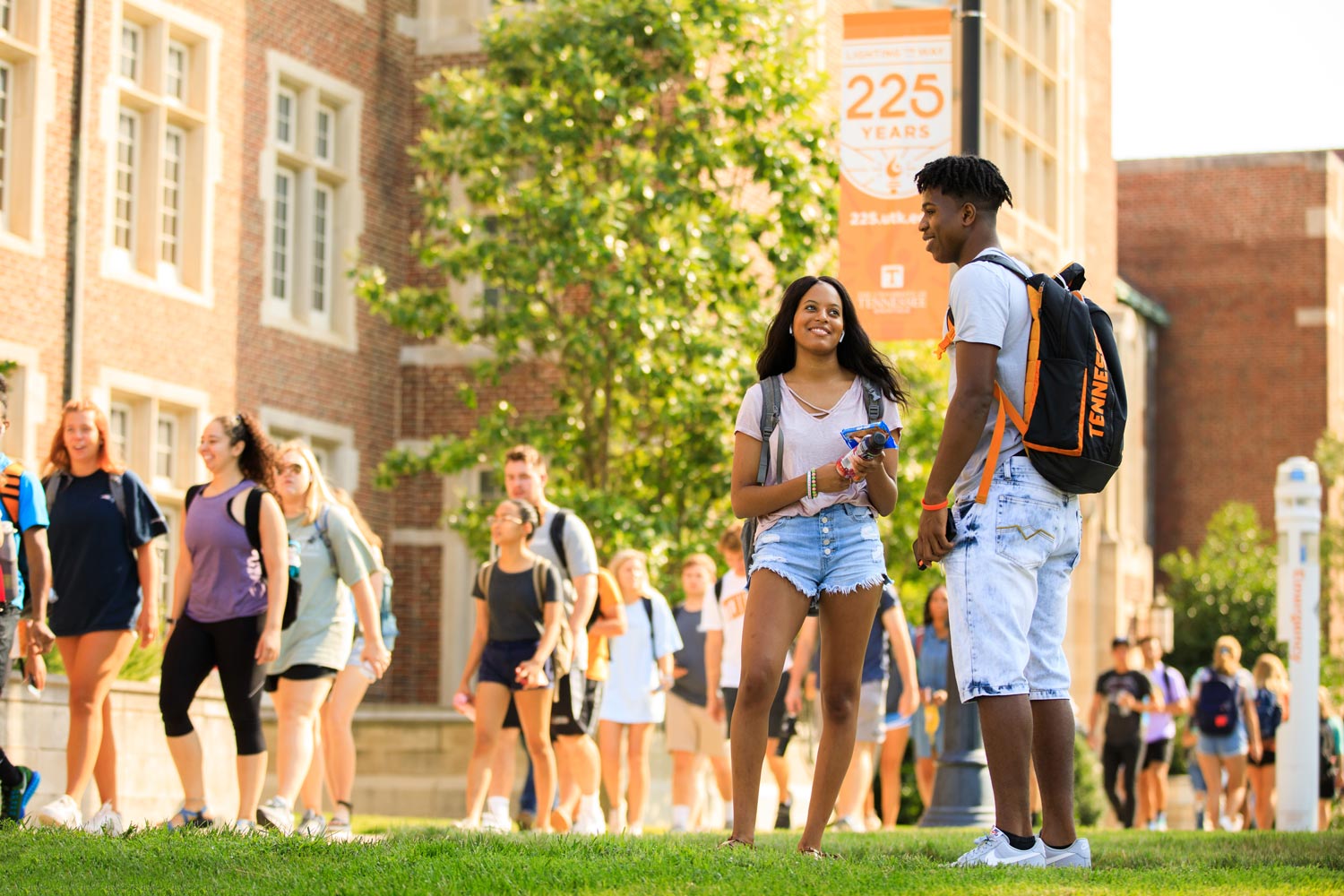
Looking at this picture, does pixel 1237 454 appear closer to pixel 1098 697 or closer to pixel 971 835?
pixel 1098 697

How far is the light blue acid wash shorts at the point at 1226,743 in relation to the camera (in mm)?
18391

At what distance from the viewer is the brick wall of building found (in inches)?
1857

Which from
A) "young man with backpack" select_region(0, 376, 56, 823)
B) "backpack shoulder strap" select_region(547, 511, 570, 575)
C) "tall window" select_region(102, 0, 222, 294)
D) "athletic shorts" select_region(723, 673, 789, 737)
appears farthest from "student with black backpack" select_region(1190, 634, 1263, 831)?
"young man with backpack" select_region(0, 376, 56, 823)

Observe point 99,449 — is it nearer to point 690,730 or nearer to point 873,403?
point 873,403

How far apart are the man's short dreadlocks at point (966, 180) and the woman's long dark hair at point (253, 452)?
3998mm

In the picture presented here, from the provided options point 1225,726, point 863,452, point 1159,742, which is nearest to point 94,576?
point 863,452

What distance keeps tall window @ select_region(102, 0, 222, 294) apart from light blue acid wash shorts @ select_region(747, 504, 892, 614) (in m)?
12.6

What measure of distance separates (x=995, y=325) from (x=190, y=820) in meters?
4.19

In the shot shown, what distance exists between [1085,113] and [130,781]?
978 inches

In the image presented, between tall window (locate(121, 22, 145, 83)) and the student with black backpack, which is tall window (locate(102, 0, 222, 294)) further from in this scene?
the student with black backpack

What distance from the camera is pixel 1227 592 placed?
135ft

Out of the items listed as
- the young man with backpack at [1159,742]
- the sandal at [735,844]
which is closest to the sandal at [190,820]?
the sandal at [735,844]

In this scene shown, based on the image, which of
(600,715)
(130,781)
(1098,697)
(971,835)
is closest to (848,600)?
(971,835)

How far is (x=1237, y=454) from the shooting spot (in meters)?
47.6
